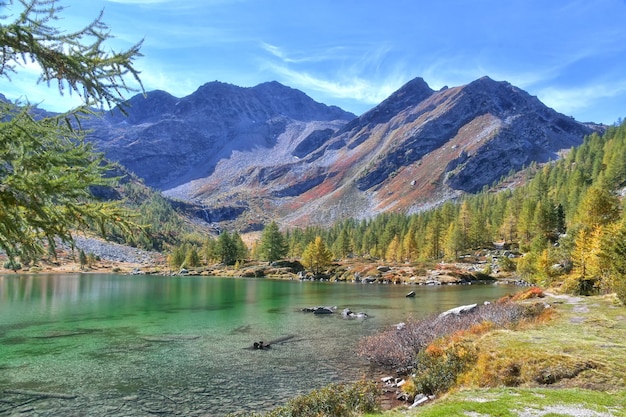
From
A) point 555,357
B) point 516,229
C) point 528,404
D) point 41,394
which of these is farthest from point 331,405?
point 516,229

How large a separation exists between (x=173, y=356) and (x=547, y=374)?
73.8 feet

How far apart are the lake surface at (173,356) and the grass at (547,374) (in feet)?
26.4

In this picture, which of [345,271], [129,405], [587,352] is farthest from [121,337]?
[345,271]

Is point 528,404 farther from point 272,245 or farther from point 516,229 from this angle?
point 516,229

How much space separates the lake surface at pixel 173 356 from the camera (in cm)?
1912

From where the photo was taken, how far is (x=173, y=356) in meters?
27.2

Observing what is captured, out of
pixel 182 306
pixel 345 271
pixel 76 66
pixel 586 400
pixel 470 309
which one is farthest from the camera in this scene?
pixel 345 271

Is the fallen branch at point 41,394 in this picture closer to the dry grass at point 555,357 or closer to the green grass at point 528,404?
the green grass at point 528,404

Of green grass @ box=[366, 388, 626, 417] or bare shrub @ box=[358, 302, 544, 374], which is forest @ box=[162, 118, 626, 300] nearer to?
bare shrub @ box=[358, 302, 544, 374]

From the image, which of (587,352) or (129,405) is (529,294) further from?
(129,405)

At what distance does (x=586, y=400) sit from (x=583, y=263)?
4107cm

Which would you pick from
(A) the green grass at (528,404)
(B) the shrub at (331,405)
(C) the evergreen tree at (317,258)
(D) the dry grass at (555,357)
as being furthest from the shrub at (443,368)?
(C) the evergreen tree at (317,258)

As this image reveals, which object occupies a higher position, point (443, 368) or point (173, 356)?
point (443, 368)

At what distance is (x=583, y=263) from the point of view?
45.8 metres
